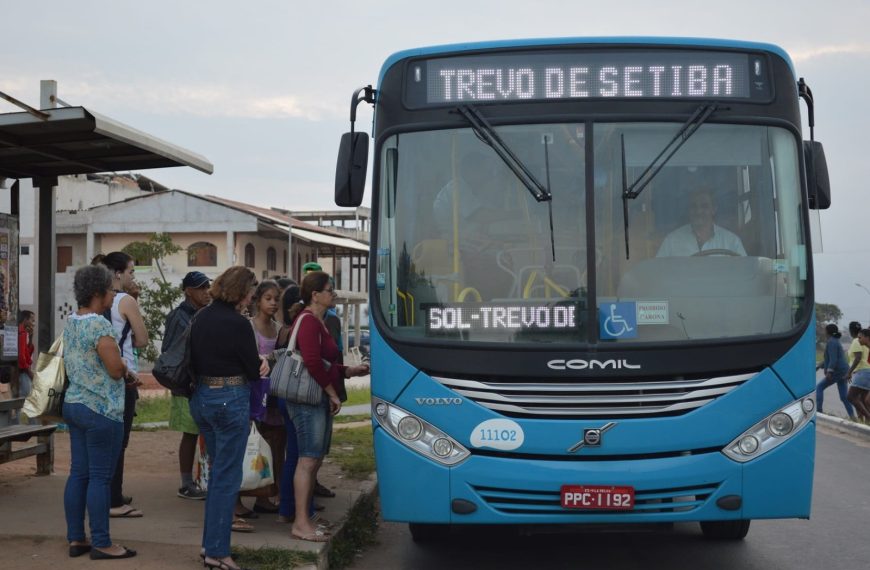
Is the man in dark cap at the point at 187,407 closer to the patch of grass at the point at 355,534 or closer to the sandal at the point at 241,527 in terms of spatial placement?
the sandal at the point at 241,527

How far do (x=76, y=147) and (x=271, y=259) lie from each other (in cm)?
5440

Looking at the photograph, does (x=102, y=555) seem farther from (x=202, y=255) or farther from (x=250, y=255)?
(x=202, y=255)

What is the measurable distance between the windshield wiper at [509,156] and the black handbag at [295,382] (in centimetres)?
175

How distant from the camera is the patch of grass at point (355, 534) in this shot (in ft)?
23.7

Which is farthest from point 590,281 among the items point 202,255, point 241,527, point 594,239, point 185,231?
point 202,255

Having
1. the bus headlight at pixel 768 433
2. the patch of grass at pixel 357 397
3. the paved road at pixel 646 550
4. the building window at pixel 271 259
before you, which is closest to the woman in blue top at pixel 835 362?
the patch of grass at pixel 357 397

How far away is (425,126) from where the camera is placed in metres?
6.62

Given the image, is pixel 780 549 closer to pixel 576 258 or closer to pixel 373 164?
pixel 576 258

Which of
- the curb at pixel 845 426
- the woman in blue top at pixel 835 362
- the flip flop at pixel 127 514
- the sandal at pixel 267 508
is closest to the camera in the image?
the flip flop at pixel 127 514

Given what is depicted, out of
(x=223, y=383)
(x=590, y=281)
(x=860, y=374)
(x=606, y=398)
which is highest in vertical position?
(x=590, y=281)

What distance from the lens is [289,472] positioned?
25.6 feet

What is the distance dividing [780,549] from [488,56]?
13.3 feet

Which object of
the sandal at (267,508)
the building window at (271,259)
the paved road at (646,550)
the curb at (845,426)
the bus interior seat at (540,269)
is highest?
the building window at (271,259)

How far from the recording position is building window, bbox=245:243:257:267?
194ft
